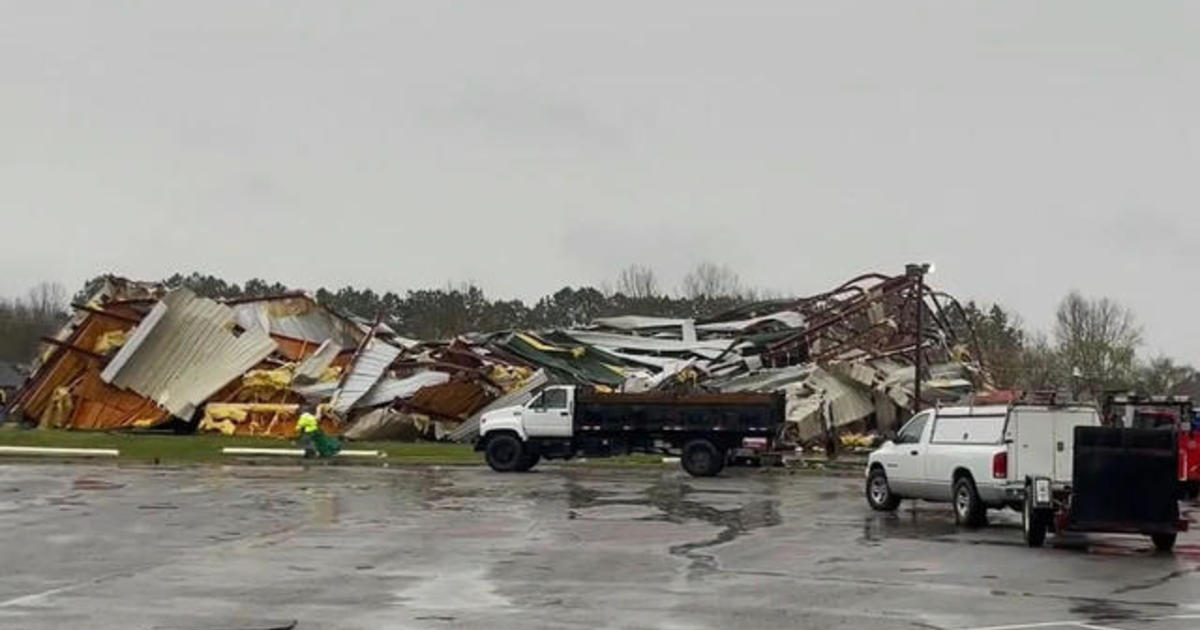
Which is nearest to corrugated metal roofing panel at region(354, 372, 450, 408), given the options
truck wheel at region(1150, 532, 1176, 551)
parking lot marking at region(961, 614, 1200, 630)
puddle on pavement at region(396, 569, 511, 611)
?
truck wheel at region(1150, 532, 1176, 551)

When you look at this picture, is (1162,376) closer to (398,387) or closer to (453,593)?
(398,387)

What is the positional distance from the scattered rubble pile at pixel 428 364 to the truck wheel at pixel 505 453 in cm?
1183

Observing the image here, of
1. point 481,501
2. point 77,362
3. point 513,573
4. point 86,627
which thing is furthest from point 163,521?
point 77,362

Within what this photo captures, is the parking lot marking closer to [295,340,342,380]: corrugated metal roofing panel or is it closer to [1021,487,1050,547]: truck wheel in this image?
[1021,487,1050,547]: truck wheel

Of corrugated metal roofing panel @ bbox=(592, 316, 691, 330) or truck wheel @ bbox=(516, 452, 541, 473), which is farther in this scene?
corrugated metal roofing panel @ bbox=(592, 316, 691, 330)

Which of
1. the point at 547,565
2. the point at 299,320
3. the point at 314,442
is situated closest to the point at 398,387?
the point at 299,320

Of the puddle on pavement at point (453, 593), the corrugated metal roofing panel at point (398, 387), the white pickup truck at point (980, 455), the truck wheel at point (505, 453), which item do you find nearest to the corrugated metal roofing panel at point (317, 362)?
the corrugated metal roofing panel at point (398, 387)

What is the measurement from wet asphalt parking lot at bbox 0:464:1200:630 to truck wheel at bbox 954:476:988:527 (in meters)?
0.27

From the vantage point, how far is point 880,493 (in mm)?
24797

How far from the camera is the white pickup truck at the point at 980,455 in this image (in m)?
20.6

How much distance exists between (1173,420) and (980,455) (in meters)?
9.48

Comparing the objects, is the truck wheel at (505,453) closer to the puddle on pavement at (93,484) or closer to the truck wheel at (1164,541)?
the puddle on pavement at (93,484)

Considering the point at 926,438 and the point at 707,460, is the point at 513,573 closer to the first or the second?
the point at 926,438

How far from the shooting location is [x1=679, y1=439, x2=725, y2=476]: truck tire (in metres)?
36.2
